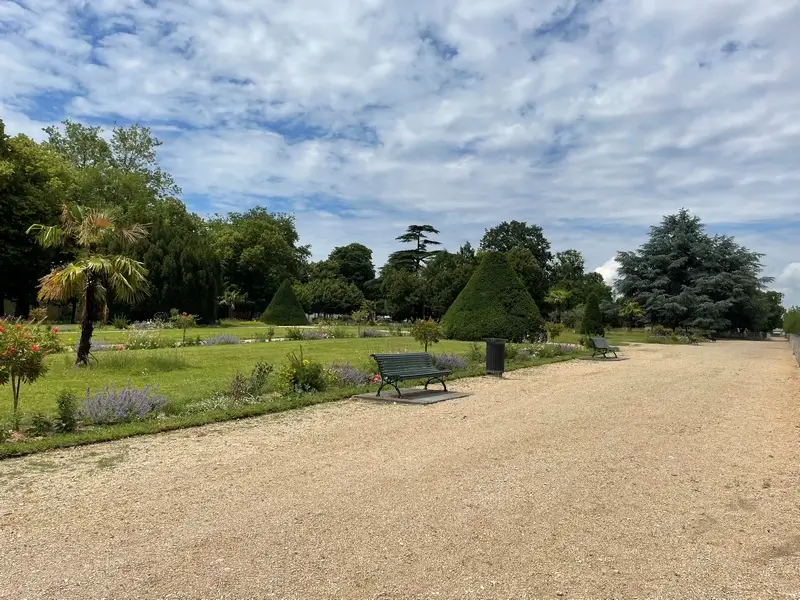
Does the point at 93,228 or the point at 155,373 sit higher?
the point at 93,228

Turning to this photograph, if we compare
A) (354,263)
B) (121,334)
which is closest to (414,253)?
(354,263)

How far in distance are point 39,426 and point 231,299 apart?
44.5 m

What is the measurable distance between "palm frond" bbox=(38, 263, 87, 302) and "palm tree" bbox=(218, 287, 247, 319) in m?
36.6

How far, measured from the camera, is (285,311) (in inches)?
1556

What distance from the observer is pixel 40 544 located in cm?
359

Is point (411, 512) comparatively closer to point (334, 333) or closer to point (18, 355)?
point (18, 355)

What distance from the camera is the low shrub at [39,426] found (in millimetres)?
6487

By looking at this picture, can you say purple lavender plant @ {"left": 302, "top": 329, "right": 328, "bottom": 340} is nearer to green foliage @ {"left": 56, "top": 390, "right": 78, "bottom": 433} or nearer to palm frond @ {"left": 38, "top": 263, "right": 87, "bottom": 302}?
palm frond @ {"left": 38, "top": 263, "right": 87, "bottom": 302}

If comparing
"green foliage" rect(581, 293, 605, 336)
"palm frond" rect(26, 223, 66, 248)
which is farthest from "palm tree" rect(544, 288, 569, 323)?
"palm frond" rect(26, 223, 66, 248)

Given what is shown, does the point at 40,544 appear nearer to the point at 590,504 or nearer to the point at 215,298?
the point at 590,504

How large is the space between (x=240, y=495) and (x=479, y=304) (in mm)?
21842

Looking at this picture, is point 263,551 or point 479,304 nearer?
point 263,551

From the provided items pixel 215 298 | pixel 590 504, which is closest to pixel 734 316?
pixel 215 298

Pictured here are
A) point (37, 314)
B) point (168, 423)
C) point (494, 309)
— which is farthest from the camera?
point (494, 309)
